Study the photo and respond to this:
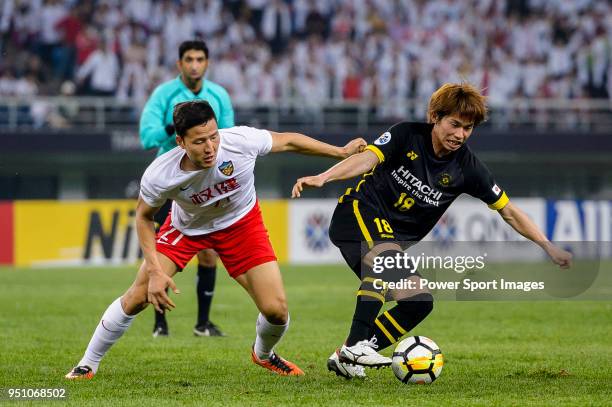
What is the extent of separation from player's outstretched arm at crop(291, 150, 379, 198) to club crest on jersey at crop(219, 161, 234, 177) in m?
0.56

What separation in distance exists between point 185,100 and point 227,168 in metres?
3.13

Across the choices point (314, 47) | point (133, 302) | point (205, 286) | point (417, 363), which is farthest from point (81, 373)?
point (314, 47)

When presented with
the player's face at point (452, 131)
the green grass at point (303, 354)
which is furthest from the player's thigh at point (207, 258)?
the player's face at point (452, 131)

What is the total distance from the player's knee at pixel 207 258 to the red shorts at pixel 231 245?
2.63 metres

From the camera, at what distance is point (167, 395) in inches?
265

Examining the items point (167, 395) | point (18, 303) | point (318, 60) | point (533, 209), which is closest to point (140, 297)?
point (167, 395)

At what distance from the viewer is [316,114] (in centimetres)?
2436

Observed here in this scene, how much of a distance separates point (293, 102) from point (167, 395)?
1740cm

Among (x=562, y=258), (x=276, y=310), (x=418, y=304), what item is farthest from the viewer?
(x=276, y=310)

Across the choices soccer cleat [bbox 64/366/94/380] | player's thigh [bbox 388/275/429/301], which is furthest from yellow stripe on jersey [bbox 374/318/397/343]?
soccer cleat [bbox 64/366/94/380]

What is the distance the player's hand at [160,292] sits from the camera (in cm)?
669

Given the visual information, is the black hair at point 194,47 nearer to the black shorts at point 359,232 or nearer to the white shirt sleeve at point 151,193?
the black shorts at point 359,232

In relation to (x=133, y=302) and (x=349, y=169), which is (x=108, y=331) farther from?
(x=349, y=169)

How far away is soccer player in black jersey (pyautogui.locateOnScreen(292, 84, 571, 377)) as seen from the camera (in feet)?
23.5
